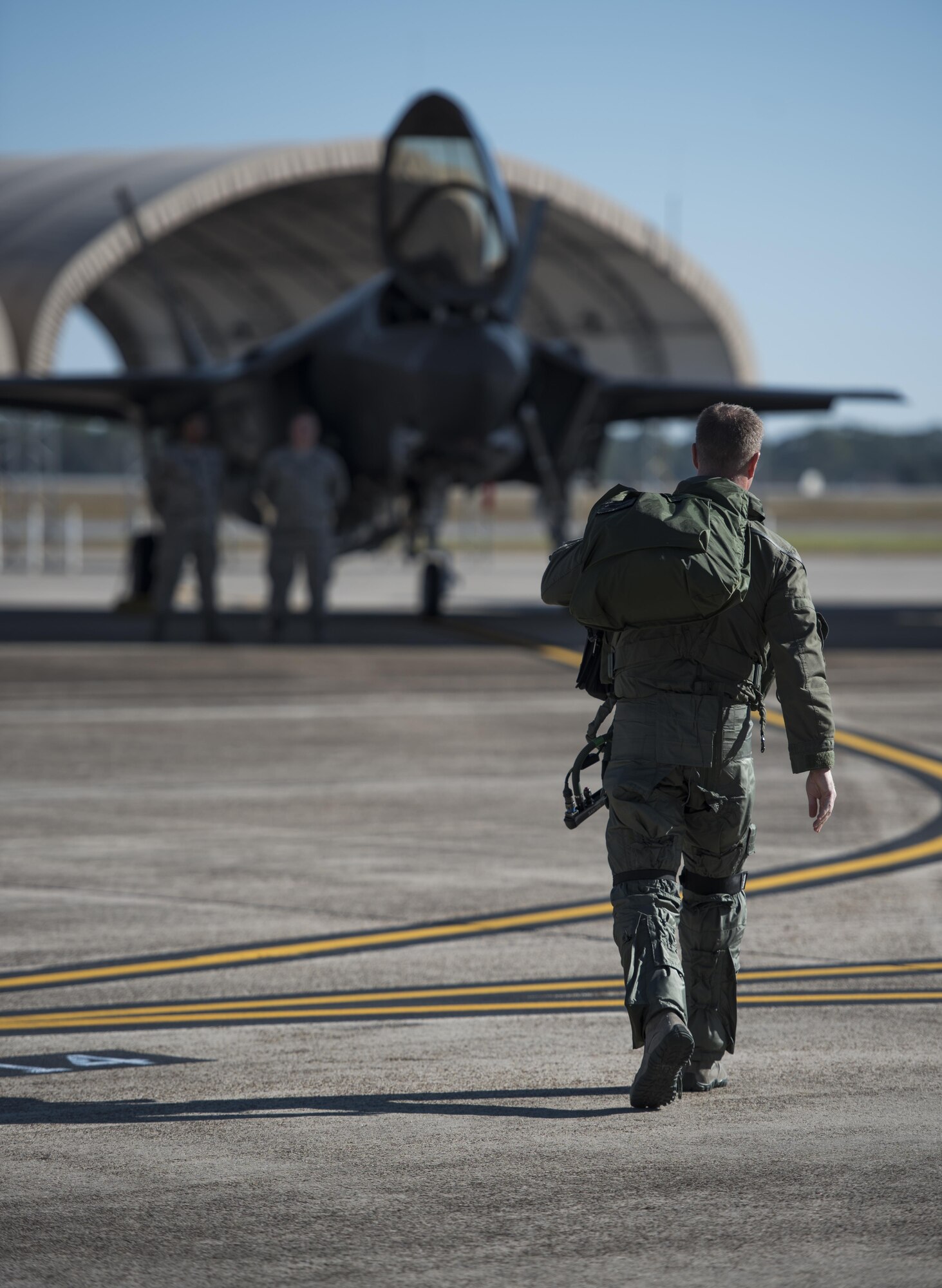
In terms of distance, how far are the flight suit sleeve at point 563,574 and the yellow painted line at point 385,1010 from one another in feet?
4.42

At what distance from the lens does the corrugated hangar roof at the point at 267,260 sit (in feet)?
129

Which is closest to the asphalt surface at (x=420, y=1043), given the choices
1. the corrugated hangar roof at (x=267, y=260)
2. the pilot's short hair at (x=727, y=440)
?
the pilot's short hair at (x=727, y=440)

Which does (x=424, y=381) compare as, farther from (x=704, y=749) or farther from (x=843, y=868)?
(x=704, y=749)

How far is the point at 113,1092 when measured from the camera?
169 inches

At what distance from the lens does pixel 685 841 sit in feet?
14.8

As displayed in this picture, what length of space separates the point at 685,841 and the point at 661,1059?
67cm

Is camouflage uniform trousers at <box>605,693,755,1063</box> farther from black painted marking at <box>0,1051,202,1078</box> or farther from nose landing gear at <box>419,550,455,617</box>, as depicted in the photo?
nose landing gear at <box>419,550,455,617</box>

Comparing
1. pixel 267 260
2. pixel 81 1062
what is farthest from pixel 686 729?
pixel 267 260

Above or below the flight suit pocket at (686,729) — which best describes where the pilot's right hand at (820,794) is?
below

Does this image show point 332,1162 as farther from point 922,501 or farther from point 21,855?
point 922,501

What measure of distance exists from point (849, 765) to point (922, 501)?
87761 millimetres

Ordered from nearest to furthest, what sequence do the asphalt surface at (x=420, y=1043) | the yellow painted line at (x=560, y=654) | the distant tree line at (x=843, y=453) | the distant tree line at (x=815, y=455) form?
the asphalt surface at (x=420, y=1043)
the yellow painted line at (x=560, y=654)
the distant tree line at (x=815, y=455)
the distant tree line at (x=843, y=453)

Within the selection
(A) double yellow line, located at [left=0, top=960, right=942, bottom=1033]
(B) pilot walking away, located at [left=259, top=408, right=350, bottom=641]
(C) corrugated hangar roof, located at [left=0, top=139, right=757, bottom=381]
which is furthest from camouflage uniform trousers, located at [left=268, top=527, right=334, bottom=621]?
(C) corrugated hangar roof, located at [left=0, top=139, right=757, bottom=381]

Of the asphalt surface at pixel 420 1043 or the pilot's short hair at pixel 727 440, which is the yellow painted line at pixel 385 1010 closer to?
the asphalt surface at pixel 420 1043
